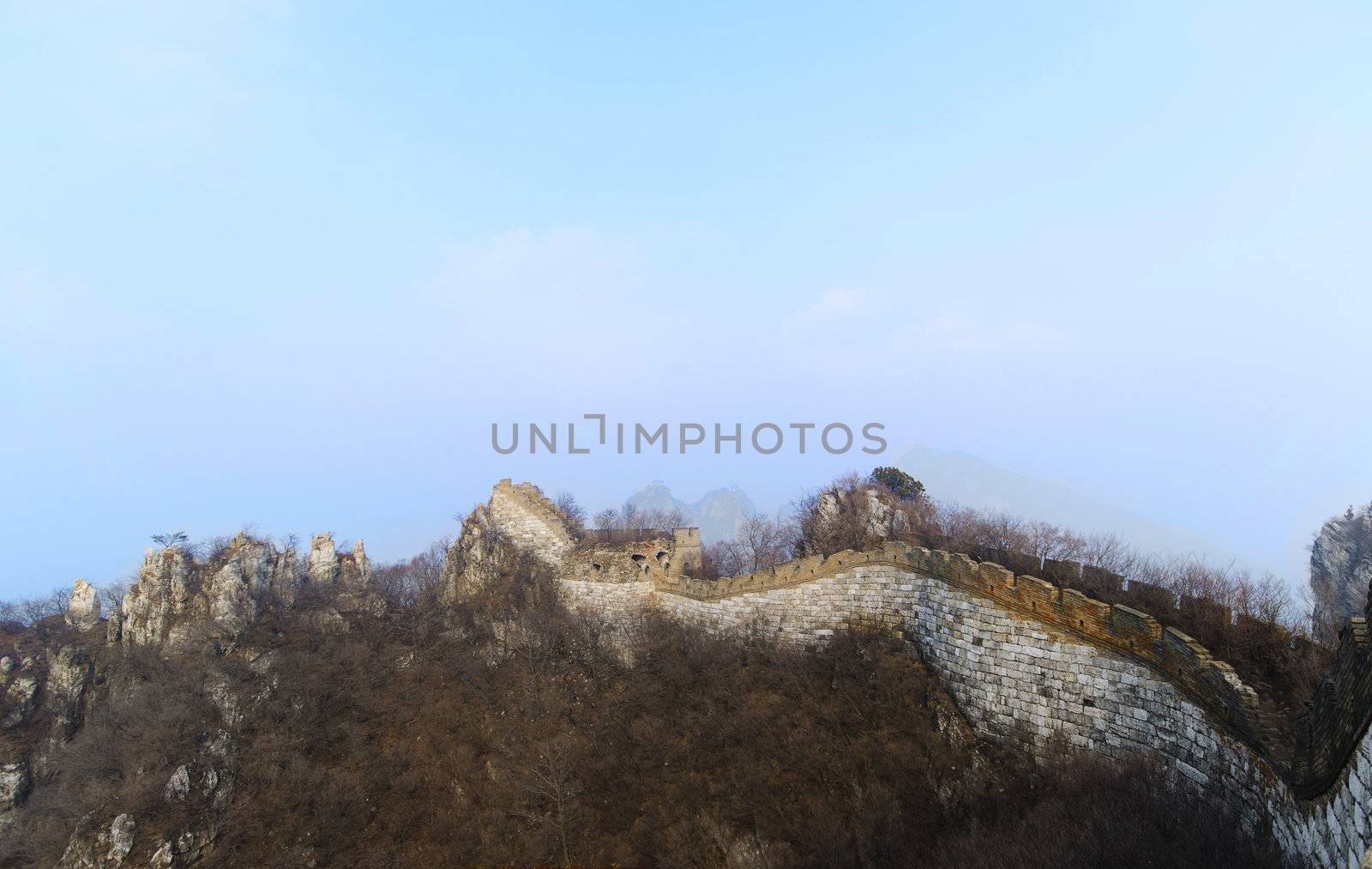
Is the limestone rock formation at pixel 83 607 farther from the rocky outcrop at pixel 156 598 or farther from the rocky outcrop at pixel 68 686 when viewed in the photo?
the rocky outcrop at pixel 156 598

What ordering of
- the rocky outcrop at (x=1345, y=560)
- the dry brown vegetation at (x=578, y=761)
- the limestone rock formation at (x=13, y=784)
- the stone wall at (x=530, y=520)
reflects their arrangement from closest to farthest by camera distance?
the dry brown vegetation at (x=578, y=761) < the limestone rock formation at (x=13, y=784) < the rocky outcrop at (x=1345, y=560) < the stone wall at (x=530, y=520)

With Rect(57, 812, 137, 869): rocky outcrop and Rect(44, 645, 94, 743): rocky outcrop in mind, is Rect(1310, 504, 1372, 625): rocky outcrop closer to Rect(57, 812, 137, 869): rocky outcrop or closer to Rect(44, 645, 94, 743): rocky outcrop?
Rect(57, 812, 137, 869): rocky outcrop

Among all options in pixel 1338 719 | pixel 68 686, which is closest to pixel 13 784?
pixel 68 686

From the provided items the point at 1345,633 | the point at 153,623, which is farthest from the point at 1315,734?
the point at 153,623

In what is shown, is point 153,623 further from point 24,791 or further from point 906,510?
point 906,510

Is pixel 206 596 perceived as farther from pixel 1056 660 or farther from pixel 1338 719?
pixel 1338 719

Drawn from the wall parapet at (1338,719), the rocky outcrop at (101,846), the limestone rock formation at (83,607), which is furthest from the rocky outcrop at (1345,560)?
the limestone rock formation at (83,607)
